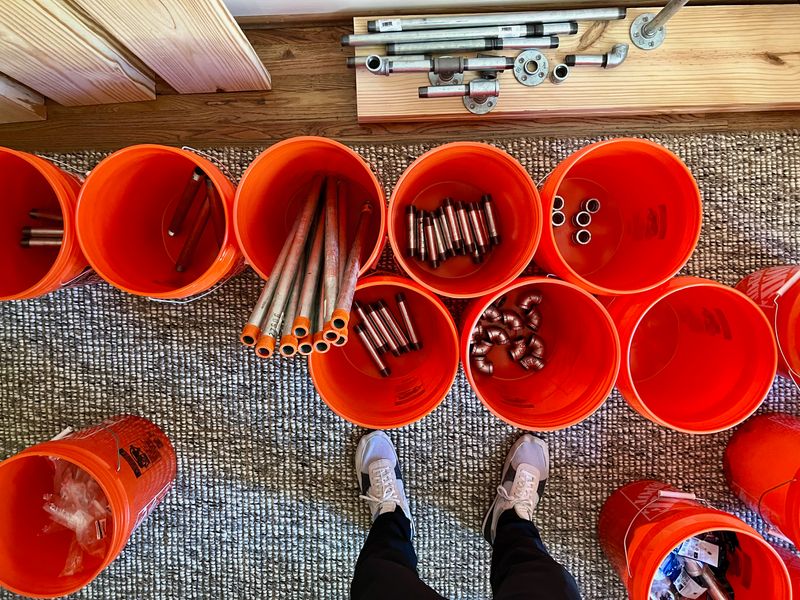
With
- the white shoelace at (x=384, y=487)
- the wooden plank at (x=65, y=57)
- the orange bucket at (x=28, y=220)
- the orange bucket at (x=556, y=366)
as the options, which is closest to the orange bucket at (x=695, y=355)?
the orange bucket at (x=556, y=366)

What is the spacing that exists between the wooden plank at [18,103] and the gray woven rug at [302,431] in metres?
0.16

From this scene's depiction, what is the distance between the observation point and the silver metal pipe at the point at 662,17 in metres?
1.05

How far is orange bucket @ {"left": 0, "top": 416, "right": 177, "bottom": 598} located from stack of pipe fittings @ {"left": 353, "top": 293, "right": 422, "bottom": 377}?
0.62 meters

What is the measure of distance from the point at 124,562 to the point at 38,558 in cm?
27

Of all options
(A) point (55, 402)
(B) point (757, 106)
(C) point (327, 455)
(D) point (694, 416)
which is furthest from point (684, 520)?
(A) point (55, 402)

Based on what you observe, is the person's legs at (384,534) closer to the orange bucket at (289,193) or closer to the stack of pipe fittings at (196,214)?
the orange bucket at (289,193)

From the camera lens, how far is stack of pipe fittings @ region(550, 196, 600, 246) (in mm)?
1302

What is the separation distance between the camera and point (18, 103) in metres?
1.32

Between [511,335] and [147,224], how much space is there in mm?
979

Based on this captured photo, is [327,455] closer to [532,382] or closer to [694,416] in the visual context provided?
[532,382]

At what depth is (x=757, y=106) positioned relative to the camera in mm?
1350

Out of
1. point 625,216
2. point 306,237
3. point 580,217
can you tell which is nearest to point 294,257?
point 306,237

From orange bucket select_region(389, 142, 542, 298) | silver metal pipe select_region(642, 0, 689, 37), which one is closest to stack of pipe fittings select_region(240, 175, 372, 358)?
orange bucket select_region(389, 142, 542, 298)

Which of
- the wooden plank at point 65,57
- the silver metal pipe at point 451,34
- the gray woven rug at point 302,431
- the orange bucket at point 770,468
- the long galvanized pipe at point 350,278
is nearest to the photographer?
the long galvanized pipe at point 350,278
